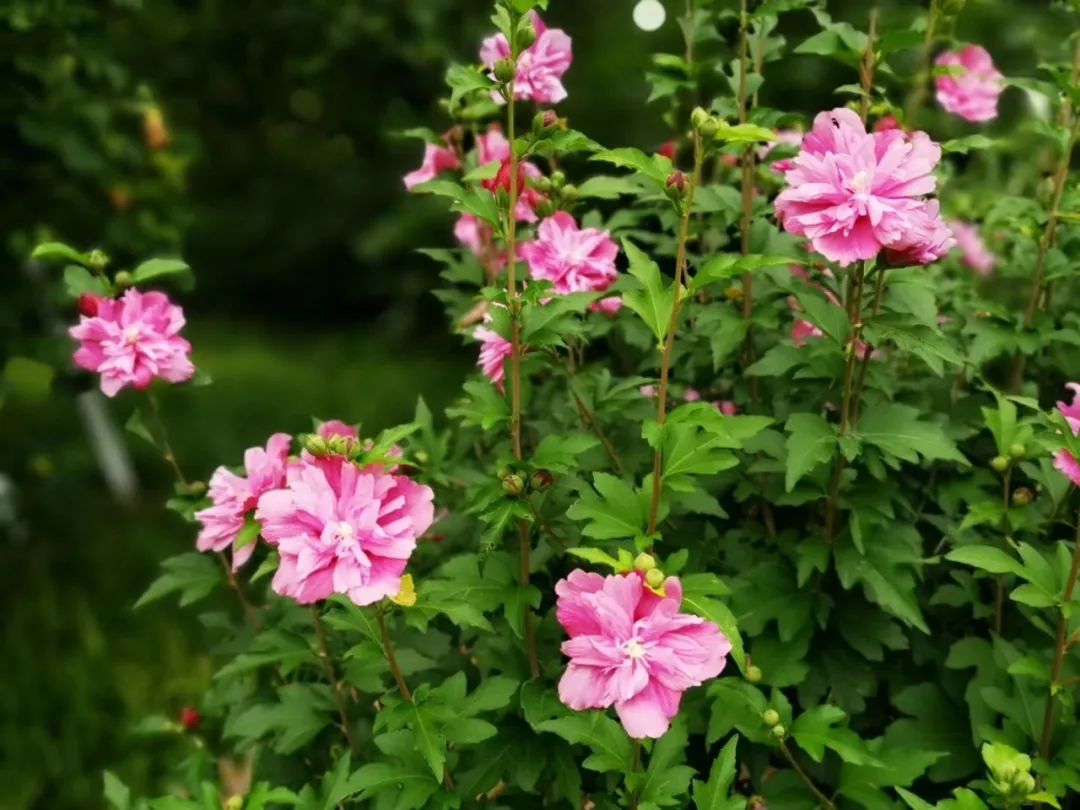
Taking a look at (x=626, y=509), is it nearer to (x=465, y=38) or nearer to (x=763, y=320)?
(x=763, y=320)

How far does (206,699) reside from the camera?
2.01m

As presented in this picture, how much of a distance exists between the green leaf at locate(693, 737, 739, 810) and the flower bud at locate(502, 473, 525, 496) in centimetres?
37

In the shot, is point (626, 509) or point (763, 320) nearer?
point (626, 509)

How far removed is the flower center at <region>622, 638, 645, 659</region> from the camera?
117cm

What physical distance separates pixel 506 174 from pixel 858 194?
0.45 m

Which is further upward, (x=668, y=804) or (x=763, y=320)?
(x=763, y=320)

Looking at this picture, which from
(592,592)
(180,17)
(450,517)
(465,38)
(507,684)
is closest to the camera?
(592,592)

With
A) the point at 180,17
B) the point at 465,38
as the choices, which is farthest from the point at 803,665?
the point at 180,17

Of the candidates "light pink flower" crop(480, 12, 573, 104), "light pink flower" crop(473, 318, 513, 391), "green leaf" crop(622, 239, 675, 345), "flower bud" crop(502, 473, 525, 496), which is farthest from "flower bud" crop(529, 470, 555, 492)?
"light pink flower" crop(480, 12, 573, 104)

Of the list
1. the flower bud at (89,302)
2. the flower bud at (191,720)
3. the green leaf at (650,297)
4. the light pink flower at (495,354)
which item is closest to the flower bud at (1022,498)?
the green leaf at (650,297)

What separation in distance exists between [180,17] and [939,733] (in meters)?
4.05

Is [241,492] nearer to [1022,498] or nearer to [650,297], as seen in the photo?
[650,297]

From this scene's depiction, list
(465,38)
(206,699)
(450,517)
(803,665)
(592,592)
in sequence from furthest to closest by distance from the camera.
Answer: (465,38)
(206,699)
(450,517)
(803,665)
(592,592)

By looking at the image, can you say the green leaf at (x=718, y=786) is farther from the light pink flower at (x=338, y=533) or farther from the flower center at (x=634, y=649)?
the light pink flower at (x=338, y=533)
